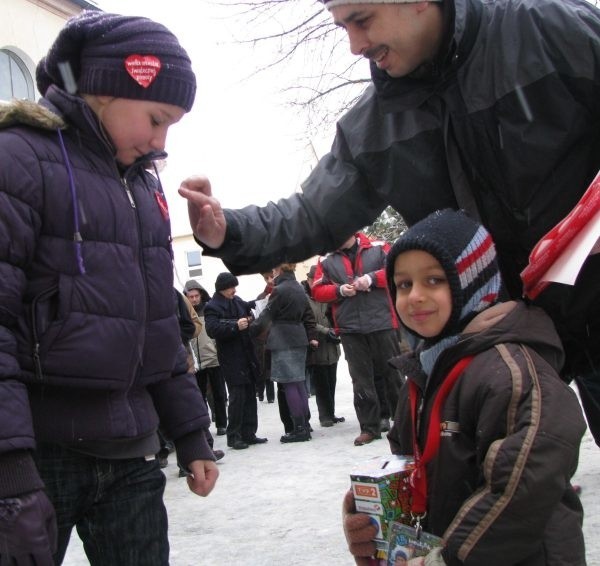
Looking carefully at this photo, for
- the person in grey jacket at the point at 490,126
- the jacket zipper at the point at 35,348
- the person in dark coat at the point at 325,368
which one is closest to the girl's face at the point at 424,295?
the person in grey jacket at the point at 490,126

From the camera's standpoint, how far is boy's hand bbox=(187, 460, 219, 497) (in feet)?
7.81

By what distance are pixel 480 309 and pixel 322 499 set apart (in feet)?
10.7

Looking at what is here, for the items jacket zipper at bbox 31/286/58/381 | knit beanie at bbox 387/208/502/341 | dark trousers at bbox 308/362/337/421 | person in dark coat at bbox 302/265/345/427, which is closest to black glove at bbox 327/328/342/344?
person in dark coat at bbox 302/265/345/427

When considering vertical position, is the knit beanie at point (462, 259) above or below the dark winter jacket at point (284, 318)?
above

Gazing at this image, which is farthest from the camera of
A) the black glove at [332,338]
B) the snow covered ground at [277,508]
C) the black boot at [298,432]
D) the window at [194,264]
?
the window at [194,264]

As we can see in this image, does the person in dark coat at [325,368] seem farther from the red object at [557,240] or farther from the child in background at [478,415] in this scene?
the red object at [557,240]

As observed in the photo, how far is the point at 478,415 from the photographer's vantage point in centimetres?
190

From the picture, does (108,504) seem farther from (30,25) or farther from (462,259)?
(30,25)

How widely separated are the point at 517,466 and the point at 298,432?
6.33m

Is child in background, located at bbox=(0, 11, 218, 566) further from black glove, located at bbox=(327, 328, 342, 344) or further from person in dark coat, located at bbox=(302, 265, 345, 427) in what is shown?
black glove, located at bbox=(327, 328, 342, 344)

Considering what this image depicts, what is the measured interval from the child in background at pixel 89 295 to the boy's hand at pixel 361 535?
571 mm

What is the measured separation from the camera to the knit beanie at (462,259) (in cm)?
211

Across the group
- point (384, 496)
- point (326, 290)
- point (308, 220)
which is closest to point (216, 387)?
point (326, 290)

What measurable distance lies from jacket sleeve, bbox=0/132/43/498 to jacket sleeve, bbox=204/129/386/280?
76cm
